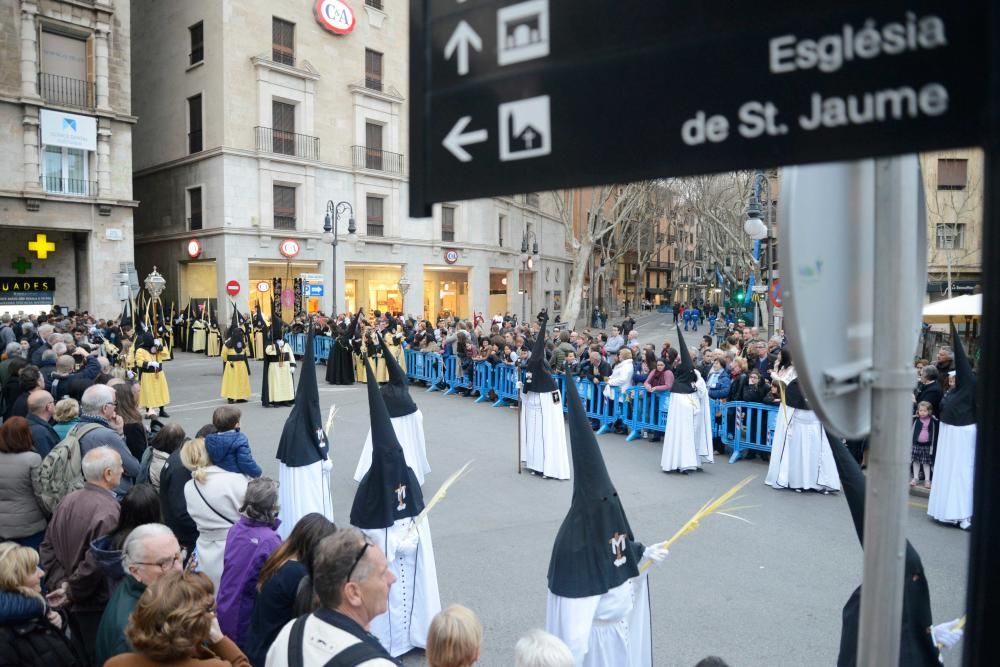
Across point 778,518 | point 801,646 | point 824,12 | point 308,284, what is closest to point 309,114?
point 308,284

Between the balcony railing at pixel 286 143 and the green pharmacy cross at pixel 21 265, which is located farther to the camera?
the balcony railing at pixel 286 143

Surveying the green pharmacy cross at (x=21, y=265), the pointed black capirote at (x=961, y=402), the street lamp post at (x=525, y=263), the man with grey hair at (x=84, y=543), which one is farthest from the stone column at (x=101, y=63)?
the pointed black capirote at (x=961, y=402)

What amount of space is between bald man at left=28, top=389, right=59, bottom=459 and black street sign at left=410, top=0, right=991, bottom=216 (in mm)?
5957

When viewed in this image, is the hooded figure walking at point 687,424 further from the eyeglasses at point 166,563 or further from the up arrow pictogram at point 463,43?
the up arrow pictogram at point 463,43

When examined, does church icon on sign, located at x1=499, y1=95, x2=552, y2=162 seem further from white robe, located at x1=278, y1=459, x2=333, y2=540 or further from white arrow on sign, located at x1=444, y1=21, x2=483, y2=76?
white robe, located at x1=278, y1=459, x2=333, y2=540

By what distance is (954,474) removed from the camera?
25.7 feet

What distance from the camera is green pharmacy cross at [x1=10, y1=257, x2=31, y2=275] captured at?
89.1 ft

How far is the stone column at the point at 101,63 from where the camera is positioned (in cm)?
2653

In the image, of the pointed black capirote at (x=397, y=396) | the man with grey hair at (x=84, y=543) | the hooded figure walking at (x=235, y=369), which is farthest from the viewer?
the hooded figure walking at (x=235, y=369)

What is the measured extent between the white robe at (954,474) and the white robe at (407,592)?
6.33m

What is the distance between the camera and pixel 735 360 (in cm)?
1214

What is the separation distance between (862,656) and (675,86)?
119cm

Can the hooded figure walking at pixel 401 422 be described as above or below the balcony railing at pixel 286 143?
below

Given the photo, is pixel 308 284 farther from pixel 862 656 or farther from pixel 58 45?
pixel 862 656
